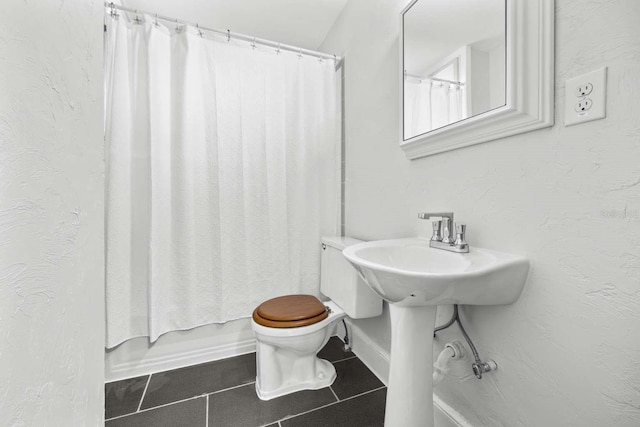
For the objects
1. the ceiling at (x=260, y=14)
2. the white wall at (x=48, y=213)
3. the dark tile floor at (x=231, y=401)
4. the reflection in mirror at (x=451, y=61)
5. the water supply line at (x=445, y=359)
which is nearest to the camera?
the white wall at (x=48, y=213)

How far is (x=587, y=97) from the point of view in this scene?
645 mm

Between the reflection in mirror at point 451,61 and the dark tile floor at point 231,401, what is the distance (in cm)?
126

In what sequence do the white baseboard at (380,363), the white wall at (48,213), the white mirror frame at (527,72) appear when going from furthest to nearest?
the white baseboard at (380,363) < the white mirror frame at (527,72) < the white wall at (48,213)

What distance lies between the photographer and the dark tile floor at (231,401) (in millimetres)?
1175

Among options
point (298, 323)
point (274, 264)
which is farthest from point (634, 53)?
point (274, 264)

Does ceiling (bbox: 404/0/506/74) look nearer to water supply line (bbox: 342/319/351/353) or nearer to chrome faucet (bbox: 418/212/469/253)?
chrome faucet (bbox: 418/212/469/253)

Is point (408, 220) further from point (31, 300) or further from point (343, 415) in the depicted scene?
point (31, 300)

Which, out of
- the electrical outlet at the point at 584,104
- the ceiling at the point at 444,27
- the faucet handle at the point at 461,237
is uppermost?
the ceiling at the point at 444,27

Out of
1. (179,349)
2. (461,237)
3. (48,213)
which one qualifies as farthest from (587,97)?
(179,349)

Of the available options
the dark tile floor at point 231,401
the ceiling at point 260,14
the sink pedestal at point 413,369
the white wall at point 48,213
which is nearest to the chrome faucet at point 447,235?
the sink pedestal at point 413,369

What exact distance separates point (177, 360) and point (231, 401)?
493mm

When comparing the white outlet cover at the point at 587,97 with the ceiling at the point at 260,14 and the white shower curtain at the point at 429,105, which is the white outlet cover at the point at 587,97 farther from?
the ceiling at the point at 260,14

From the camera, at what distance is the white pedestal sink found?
2.28ft

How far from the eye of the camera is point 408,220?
1.25 m
